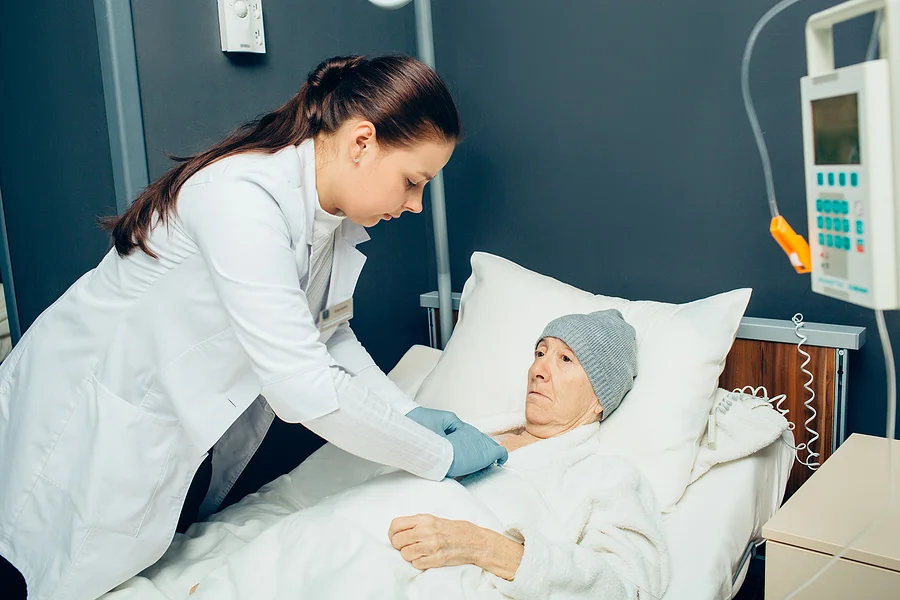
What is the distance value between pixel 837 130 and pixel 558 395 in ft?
2.83

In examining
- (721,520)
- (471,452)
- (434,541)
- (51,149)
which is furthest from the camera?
(51,149)

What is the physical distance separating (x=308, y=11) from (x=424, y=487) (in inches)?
51.1

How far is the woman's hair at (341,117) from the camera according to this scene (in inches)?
47.8

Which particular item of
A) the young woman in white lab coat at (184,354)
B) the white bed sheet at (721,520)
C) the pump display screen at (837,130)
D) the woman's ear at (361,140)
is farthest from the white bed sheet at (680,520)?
the pump display screen at (837,130)

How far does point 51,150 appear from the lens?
1.73 m

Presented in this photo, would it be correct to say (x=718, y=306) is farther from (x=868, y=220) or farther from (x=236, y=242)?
(x=236, y=242)

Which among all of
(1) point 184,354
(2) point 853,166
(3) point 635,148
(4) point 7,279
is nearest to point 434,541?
(1) point 184,354

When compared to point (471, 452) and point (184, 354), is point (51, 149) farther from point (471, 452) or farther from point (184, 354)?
point (471, 452)

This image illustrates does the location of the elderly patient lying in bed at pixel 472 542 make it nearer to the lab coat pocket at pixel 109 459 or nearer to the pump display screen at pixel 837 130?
the lab coat pocket at pixel 109 459

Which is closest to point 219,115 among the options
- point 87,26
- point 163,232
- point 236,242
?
point 87,26

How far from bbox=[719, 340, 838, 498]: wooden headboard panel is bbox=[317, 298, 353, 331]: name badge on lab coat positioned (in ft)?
3.11

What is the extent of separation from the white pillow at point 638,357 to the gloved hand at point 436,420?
0.28 metres

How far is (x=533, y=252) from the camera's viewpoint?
2229mm

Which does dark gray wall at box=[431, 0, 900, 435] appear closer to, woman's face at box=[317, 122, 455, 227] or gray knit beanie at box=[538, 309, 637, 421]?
gray knit beanie at box=[538, 309, 637, 421]
